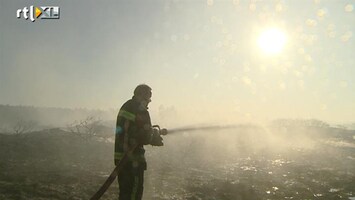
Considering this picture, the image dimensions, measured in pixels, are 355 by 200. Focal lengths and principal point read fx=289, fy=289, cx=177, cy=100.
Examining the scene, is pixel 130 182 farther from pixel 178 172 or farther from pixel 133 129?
pixel 178 172

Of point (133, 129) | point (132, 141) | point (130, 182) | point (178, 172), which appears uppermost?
point (133, 129)

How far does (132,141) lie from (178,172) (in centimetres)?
926

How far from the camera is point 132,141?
196 inches

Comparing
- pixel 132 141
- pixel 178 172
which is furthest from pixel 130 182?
pixel 178 172

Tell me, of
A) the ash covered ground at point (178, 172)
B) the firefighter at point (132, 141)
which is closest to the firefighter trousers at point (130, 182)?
the firefighter at point (132, 141)

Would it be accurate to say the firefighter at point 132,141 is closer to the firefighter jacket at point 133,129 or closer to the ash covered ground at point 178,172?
the firefighter jacket at point 133,129

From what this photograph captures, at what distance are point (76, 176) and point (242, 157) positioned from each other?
12.8 meters

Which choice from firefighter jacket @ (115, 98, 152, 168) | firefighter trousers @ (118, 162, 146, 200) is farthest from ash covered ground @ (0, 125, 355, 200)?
firefighter jacket @ (115, 98, 152, 168)

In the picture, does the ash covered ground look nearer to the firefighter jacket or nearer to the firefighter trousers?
the firefighter trousers

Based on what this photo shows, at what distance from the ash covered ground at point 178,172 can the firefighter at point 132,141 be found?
4333 millimetres

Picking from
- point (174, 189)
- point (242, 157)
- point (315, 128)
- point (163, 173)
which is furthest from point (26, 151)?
point (315, 128)

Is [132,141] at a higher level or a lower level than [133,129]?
lower

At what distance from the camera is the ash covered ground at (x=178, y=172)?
9.78 metres

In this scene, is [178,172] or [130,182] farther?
[178,172]
